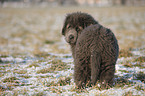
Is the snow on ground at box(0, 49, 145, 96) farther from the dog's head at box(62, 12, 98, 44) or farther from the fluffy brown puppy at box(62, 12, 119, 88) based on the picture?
the dog's head at box(62, 12, 98, 44)

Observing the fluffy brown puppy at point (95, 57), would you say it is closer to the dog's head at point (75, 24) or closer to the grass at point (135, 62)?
the dog's head at point (75, 24)

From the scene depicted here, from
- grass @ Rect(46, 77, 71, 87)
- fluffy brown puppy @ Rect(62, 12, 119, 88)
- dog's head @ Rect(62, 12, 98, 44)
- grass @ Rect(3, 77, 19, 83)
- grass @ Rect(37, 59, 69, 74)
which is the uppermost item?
dog's head @ Rect(62, 12, 98, 44)

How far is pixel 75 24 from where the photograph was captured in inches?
155

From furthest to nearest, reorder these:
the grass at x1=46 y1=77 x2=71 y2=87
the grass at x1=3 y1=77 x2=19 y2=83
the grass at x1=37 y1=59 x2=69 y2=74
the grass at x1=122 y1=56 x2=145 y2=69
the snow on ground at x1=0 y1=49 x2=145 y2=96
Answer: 1. the grass at x1=122 y1=56 x2=145 y2=69
2. the grass at x1=37 y1=59 x2=69 y2=74
3. the grass at x1=3 y1=77 x2=19 y2=83
4. the grass at x1=46 y1=77 x2=71 y2=87
5. the snow on ground at x1=0 y1=49 x2=145 y2=96

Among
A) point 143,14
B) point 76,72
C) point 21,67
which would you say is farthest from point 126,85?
point 143,14

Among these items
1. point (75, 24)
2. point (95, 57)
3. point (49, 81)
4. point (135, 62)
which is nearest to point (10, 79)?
point (49, 81)

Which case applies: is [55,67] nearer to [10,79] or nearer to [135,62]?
[10,79]

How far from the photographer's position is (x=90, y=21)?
3971 mm

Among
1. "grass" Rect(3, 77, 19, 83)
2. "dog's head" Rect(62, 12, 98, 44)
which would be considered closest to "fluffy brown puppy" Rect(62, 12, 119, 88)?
"dog's head" Rect(62, 12, 98, 44)

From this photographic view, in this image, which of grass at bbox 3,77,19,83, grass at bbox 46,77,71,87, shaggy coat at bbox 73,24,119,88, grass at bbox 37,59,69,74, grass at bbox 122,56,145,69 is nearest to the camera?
shaggy coat at bbox 73,24,119,88

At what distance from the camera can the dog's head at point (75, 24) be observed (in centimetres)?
385

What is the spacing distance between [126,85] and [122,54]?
108 inches

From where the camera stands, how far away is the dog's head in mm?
3854

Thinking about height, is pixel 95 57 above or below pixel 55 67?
above
